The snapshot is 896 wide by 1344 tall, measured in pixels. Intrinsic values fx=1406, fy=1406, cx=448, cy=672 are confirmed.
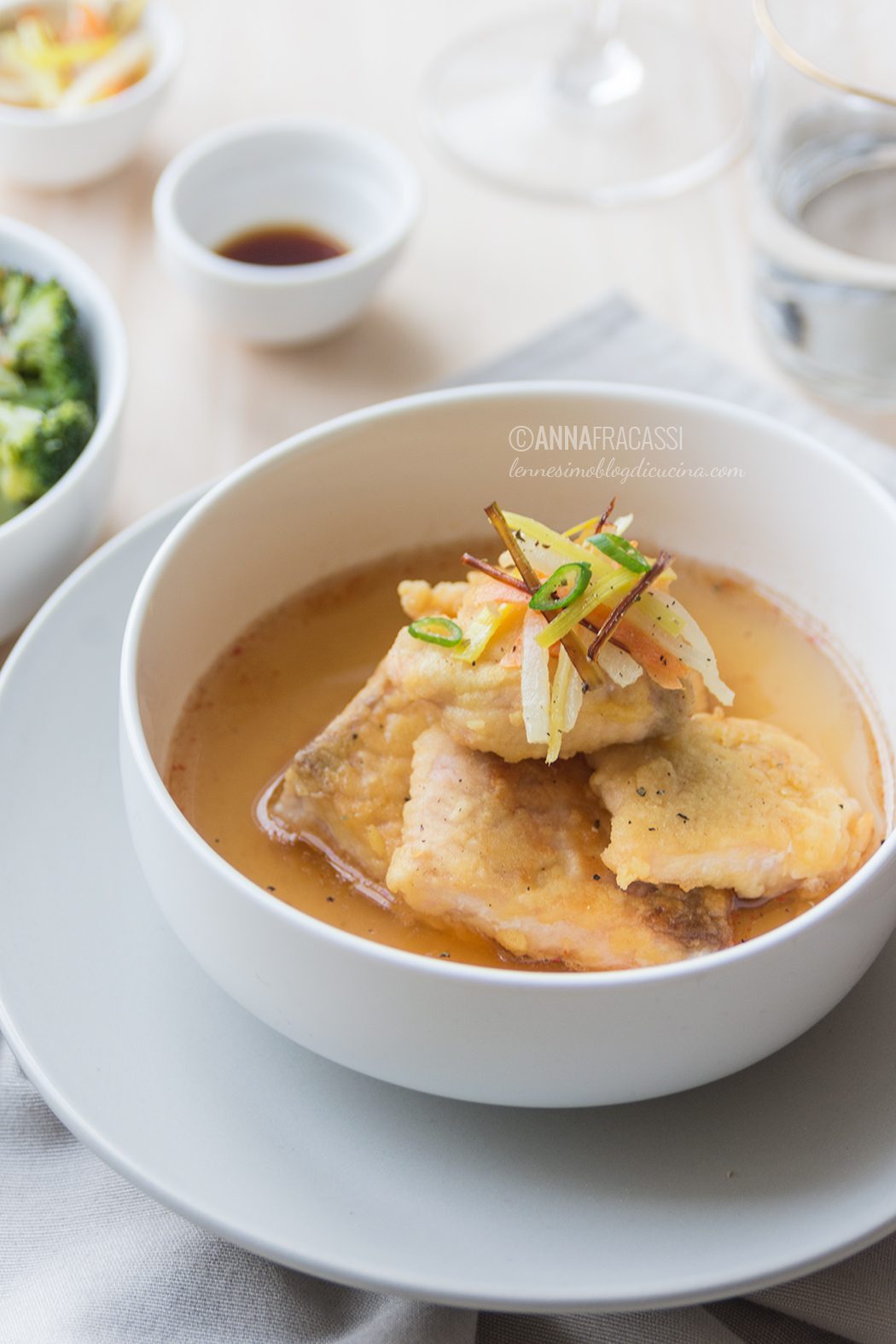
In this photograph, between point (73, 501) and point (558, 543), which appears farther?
point (73, 501)

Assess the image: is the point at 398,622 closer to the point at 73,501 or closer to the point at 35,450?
the point at 73,501

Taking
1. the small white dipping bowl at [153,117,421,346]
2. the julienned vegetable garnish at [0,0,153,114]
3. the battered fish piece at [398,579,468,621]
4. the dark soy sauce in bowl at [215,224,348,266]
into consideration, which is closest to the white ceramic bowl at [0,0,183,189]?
the julienned vegetable garnish at [0,0,153,114]

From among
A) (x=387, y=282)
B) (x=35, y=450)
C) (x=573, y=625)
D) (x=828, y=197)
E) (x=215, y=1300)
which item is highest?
(x=573, y=625)

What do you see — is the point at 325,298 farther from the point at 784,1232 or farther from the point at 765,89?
the point at 784,1232

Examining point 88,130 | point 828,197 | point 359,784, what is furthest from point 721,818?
point 88,130

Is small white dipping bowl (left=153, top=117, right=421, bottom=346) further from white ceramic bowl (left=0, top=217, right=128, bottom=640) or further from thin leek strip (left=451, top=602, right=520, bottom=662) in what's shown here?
thin leek strip (left=451, top=602, right=520, bottom=662)

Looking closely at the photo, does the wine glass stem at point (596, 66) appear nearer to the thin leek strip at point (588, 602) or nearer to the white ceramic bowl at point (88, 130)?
the white ceramic bowl at point (88, 130)

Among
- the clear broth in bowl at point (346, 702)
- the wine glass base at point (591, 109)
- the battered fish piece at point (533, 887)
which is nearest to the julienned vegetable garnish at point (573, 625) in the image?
the battered fish piece at point (533, 887)
